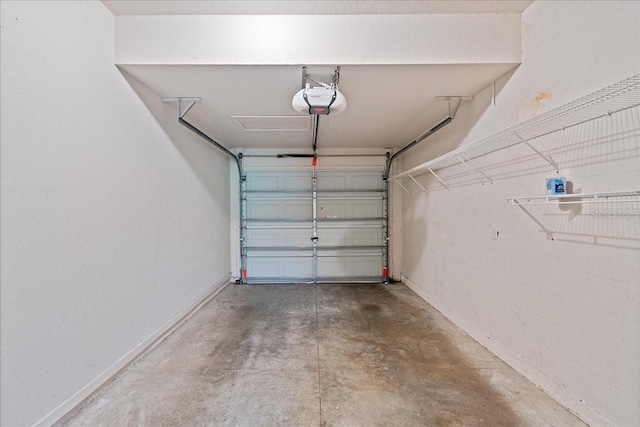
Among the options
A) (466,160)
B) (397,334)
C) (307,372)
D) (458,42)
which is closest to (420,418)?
(307,372)

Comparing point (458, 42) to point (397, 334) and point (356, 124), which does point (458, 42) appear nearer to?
point (356, 124)

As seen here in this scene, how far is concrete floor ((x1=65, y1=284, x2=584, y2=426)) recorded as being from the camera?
5.15 ft

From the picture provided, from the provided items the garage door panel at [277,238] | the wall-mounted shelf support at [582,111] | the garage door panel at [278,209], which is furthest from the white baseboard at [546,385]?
the garage door panel at [278,209]

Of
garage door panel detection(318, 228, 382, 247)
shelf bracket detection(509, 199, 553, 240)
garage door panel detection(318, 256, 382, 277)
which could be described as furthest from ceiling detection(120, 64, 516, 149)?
garage door panel detection(318, 256, 382, 277)

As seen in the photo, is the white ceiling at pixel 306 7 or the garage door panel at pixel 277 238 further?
the garage door panel at pixel 277 238

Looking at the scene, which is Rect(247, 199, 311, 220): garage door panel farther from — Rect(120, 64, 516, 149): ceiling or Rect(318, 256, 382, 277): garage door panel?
Rect(120, 64, 516, 149): ceiling

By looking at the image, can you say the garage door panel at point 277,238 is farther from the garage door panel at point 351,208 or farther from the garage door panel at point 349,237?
the garage door panel at point 351,208

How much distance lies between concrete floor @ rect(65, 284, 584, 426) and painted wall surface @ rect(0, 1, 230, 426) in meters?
0.34

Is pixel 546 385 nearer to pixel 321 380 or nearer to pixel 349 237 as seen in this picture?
pixel 321 380

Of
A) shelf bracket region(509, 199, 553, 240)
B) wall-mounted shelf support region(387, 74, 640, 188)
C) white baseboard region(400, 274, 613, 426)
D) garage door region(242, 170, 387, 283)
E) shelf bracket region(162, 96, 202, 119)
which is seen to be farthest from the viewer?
garage door region(242, 170, 387, 283)

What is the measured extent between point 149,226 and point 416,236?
333 centimetres

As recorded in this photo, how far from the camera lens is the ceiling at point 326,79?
2021mm

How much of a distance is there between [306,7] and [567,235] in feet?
7.19

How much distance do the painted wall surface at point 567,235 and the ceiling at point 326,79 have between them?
35cm
